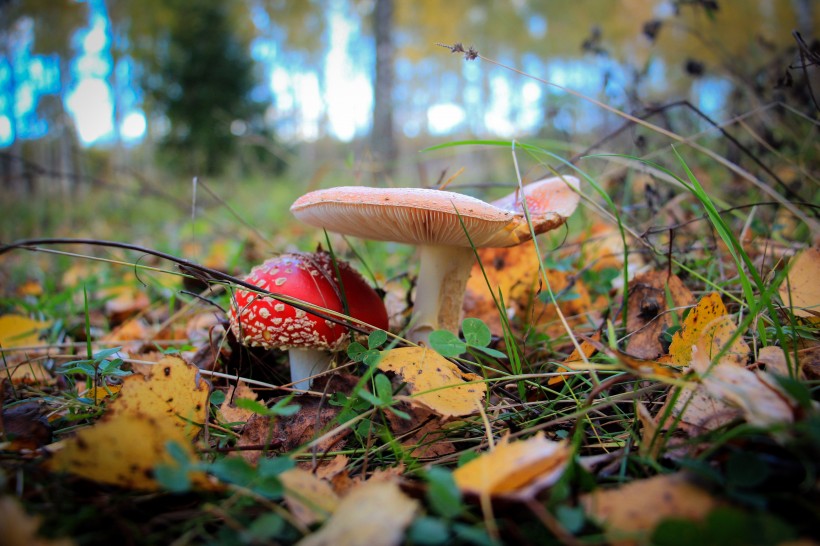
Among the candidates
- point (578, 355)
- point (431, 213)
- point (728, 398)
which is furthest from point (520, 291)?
point (728, 398)

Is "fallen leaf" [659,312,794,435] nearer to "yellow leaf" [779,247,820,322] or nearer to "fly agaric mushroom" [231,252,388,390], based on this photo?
"yellow leaf" [779,247,820,322]

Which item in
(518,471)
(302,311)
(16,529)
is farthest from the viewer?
(302,311)

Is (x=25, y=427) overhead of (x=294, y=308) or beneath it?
beneath

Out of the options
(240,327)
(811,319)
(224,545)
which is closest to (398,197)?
(240,327)

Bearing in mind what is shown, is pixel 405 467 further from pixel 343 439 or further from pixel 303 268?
pixel 303 268

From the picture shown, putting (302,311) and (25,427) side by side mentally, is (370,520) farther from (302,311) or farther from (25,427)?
(25,427)

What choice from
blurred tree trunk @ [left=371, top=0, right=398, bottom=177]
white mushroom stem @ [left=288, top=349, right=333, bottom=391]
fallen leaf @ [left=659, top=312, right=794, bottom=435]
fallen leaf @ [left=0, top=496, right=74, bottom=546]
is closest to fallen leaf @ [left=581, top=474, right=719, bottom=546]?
fallen leaf @ [left=659, top=312, right=794, bottom=435]

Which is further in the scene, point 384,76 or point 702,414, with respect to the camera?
point 384,76
